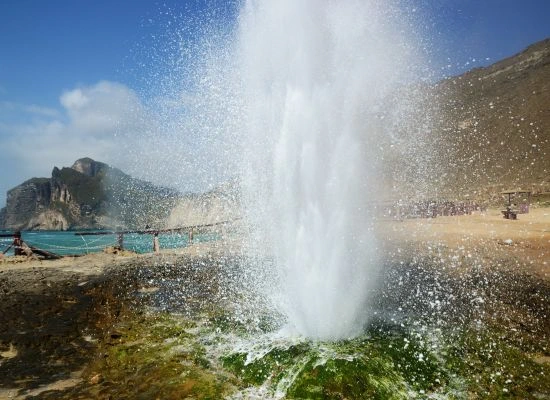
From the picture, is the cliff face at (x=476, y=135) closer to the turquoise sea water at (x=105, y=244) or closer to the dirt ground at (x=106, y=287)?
the dirt ground at (x=106, y=287)

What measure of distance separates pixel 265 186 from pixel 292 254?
3.27 meters

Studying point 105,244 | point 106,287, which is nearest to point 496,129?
point 105,244

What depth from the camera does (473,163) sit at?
90500 mm

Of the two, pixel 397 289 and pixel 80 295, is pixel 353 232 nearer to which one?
pixel 397 289

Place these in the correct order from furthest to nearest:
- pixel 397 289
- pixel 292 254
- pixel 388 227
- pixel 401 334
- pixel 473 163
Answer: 1. pixel 473 163
2. pixel 388 227
3. pixel 397 289
4. pixel 292 254
5. pixel 401 334

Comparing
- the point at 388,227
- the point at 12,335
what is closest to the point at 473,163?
the point at 388,227

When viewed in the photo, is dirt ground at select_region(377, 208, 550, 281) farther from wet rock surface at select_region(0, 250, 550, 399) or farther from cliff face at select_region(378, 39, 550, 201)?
cliff face at select_region(378, 39, 550, 201)

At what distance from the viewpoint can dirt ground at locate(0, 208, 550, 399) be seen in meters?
8.11

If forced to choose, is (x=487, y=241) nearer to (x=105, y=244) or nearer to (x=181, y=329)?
(x=181, y=329)

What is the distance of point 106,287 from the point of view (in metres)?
16.0

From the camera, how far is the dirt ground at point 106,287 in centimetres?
811

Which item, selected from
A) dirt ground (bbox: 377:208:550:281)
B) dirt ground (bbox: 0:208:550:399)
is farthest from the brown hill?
dirt ground (bbox: 0:208:550:399)

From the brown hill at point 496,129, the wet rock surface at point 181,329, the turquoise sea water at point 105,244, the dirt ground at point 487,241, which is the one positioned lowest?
the turquoise sea water at point 105,244

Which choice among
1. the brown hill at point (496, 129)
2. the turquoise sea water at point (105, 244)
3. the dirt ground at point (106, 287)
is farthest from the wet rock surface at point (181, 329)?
the brown hill at point (496, 129)
